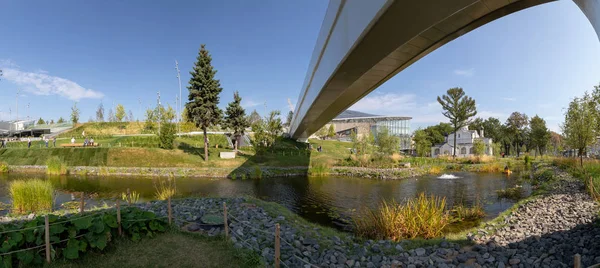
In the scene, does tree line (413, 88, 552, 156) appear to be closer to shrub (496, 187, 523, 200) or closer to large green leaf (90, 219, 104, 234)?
shrub (496, 187, 523, 200)

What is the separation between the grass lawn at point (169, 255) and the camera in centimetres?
500

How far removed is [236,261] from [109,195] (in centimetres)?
1239

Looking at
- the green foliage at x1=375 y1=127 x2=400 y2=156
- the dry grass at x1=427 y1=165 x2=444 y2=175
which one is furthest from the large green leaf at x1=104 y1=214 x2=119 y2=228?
the green foliage at x1=375 y1=127 x2=400 y2=156

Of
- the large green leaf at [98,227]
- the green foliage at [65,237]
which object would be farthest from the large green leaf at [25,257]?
the large green leaf at [98,227]

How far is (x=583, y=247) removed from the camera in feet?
17.2

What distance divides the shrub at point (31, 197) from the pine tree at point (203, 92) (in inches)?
650

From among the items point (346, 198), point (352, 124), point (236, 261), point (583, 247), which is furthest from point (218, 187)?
point (352, 124)

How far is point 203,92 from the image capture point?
26.9 meters

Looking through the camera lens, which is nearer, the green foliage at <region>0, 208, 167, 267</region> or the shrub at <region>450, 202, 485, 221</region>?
the green foliage at <region>0, 208, 167, 267</region>

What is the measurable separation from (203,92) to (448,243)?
2526cm

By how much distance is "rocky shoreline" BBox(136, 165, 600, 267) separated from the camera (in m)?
5.17

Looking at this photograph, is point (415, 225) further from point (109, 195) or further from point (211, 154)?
point (211, 154)

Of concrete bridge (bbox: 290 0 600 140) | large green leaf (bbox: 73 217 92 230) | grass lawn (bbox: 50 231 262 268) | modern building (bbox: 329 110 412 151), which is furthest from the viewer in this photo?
modern building (bbox: 329 110 412 151)

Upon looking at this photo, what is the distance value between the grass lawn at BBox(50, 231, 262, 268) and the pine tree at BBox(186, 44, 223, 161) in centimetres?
2132
